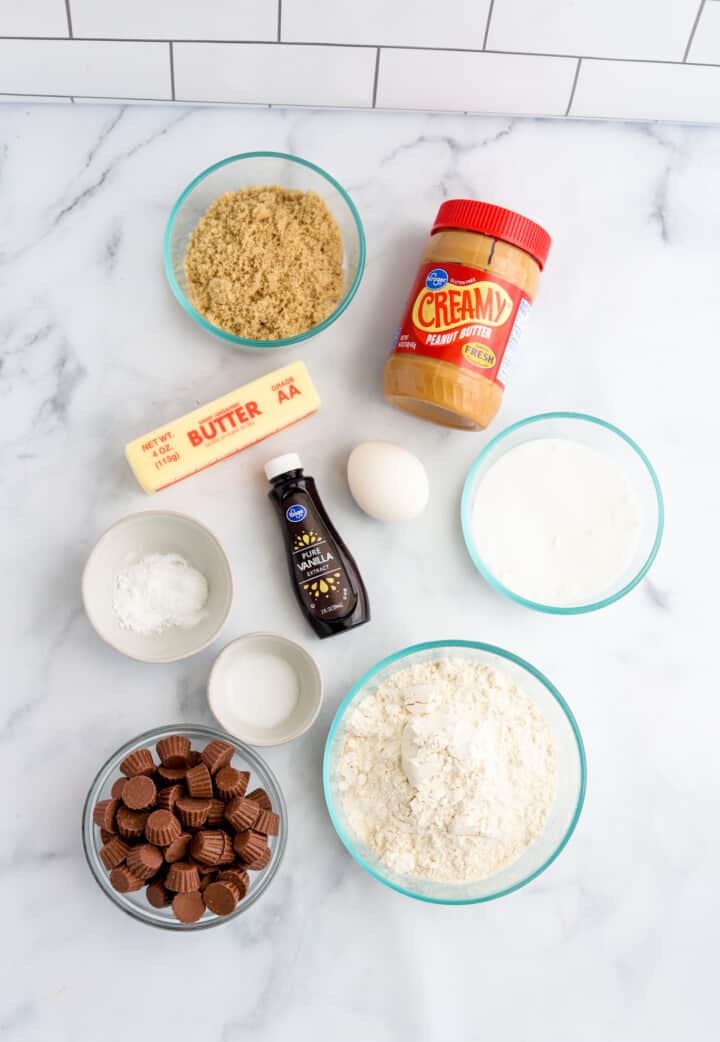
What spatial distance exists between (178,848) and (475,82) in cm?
104

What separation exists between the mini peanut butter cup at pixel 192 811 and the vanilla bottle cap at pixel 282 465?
405 millimetres

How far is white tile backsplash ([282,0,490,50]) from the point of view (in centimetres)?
109

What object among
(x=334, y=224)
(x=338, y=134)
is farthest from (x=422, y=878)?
(x=338, y=134)

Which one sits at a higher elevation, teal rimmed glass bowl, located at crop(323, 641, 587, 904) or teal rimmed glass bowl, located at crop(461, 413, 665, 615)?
teal rimmed glass bowl, located at crop(461, 413, 665, 615)

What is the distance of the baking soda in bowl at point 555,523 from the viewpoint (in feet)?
3.81

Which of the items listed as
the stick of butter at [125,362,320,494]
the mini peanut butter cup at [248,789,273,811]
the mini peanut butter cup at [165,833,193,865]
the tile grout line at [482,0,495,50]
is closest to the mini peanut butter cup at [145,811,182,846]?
the mini peanut butter cup at [165,833,193,865]

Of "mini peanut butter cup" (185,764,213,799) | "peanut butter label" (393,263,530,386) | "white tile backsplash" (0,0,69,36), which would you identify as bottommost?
"mini peanut butter cup" (185,764,213,799)

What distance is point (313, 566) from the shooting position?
1.13 m

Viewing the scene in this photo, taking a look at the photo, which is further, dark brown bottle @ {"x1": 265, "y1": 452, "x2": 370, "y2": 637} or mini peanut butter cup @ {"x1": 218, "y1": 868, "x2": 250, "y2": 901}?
dark brown bottle @ {"x1": 265, "y1": 452, "x2": 370, "y2": 637}

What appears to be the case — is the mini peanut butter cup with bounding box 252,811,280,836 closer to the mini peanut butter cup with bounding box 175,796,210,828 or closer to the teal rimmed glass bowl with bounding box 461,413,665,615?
the mini peanut butter cup with bounding box 175,796,210,828

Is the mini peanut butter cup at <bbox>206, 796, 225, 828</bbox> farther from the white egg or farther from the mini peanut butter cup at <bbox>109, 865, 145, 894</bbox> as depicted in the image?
the white egg

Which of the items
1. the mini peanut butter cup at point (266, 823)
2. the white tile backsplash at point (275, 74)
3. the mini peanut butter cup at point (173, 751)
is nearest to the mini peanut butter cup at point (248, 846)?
the mini peanut butter cup at point (266, 823)

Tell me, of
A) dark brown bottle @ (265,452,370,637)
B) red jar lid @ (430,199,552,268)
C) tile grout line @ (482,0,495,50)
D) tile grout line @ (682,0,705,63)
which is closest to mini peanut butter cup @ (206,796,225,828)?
dark brown bottle @ (265,452,370,637)

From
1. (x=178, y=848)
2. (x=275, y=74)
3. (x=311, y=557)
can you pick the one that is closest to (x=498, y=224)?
(x=275, y=74)
